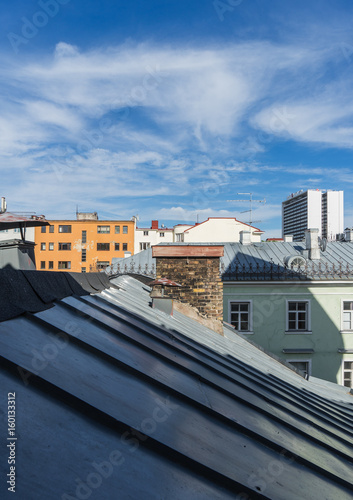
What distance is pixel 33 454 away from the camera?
121cm

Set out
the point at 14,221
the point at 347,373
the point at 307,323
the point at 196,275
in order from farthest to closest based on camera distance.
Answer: the point at 307,323 < the point at 347,373 < the point at 14,221 < the point at 196,275

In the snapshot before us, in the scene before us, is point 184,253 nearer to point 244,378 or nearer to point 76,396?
point 244,378

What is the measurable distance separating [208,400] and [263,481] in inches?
31.9

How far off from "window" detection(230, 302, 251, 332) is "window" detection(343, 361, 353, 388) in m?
4.54

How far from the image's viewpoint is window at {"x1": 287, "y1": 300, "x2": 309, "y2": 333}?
16938 millimetres

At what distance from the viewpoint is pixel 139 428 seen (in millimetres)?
1629

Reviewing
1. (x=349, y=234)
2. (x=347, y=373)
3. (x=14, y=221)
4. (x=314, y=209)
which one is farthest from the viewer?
(x=314, y=209)

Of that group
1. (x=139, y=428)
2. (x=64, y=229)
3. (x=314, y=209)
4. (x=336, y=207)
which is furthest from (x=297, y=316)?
(x=336, y=207)

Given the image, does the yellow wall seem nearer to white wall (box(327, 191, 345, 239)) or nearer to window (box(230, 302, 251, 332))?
window (box(230, 302, 251, 332))

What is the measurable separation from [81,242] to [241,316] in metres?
36.8

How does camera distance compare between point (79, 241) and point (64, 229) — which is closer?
point (79, 241)

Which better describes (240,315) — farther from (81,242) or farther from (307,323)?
(81,242)

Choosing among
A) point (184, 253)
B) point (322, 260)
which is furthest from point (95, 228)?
point (184, 253)

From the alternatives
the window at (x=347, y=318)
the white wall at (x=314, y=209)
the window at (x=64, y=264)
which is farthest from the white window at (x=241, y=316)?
the white wall at (x=314, y=209)
